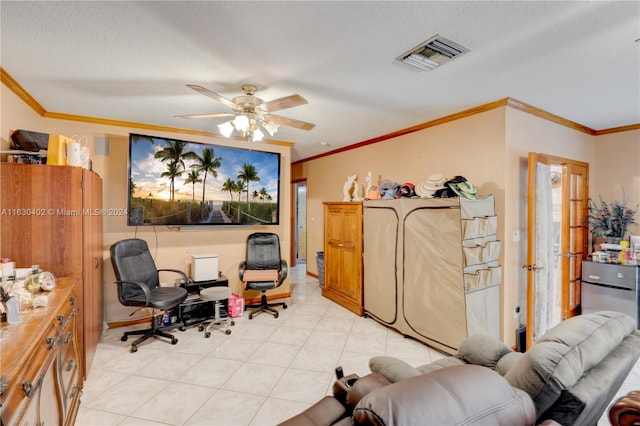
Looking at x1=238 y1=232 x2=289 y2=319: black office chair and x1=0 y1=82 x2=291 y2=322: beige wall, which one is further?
x1=238 y1=232 x2=289 y2=319: black office chair

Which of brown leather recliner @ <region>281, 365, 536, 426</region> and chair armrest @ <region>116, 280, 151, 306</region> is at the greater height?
brown leather recliner @ <region>281, 365, 536, 426</region>

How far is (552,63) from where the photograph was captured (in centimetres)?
218

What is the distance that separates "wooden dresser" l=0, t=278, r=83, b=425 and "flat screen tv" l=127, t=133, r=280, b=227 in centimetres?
161

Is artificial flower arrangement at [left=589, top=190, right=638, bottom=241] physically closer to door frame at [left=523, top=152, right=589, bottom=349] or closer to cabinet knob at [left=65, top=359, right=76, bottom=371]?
door frame at [left=523, top=152, right=589, bottom=349]

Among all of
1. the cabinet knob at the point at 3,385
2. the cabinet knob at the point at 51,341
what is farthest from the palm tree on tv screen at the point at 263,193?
the cabinet knob at the point at 3,385

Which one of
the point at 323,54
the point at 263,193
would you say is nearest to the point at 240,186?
the point at 263,193

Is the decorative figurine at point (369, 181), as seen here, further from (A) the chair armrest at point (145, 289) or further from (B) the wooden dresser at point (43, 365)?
(B) the wooden dresser at point (43, 365)

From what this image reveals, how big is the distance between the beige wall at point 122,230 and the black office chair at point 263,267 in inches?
8.5

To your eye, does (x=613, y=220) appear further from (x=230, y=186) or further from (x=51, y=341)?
(x=51, y=341)

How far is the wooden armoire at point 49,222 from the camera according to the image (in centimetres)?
223

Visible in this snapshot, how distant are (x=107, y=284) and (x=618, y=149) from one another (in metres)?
6.55

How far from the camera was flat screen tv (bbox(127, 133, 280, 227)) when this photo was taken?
3.52 metres

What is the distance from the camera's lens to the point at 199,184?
12.8ft

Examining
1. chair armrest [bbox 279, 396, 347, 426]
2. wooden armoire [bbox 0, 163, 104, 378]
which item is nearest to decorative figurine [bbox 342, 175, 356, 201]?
wooden armoire [bbox 0, 163, 104, 378]
